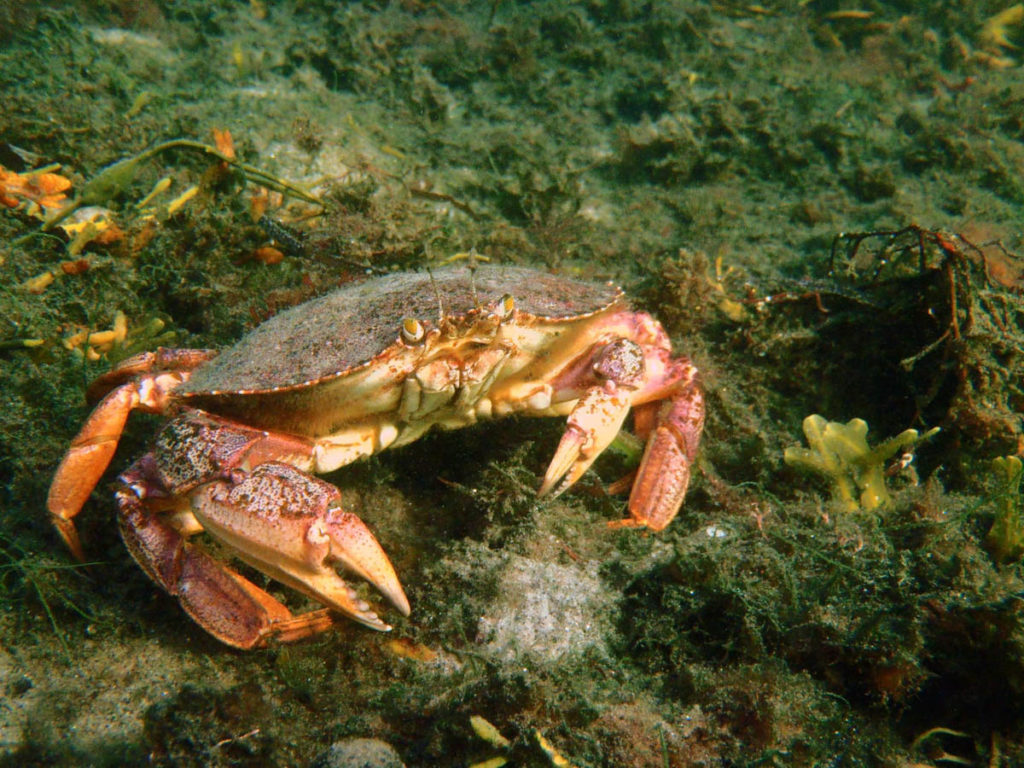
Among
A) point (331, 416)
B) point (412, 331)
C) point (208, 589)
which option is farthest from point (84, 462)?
point (412, 331)

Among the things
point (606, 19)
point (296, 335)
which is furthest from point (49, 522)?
point (606, 19)

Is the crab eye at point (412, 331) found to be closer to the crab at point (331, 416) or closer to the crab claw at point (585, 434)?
the crab at point (331, 416)

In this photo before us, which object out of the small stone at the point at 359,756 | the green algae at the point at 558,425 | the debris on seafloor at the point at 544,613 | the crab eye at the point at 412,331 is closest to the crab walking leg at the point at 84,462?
the green algae at the point at 558,425

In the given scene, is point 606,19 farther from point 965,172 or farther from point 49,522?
point 49,522

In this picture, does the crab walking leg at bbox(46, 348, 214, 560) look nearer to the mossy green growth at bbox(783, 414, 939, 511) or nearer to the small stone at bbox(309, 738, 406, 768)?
the small stone at bbox(309, 738, 406, 768)

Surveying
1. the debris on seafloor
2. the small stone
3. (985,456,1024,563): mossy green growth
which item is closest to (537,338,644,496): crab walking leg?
the debris on seafloor
